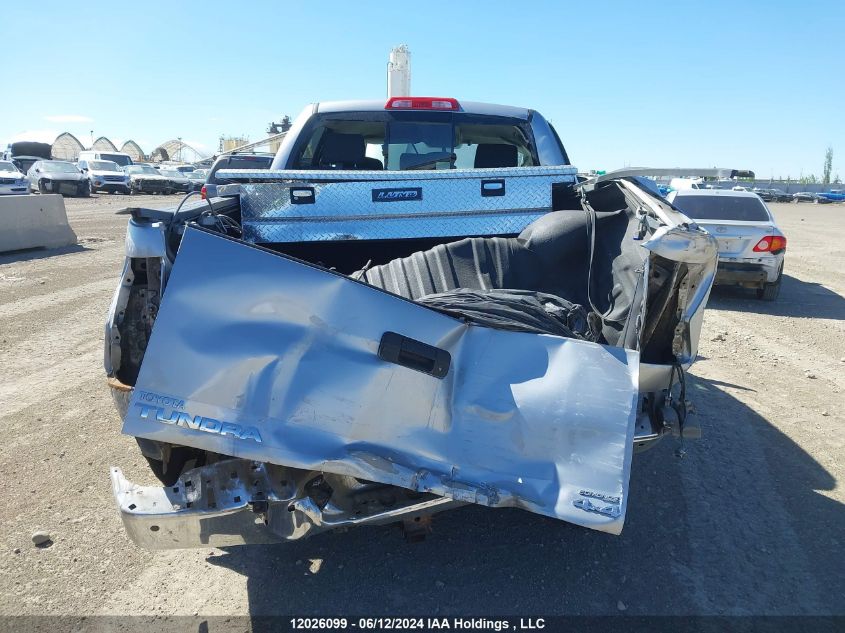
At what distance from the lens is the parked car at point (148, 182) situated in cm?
3108

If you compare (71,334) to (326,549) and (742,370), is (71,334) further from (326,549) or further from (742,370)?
(742,370)

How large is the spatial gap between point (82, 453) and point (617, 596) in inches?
129

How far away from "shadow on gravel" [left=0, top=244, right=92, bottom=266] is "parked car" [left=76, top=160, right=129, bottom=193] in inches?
788

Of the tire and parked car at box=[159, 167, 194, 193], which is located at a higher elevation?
parked car at box=[159, 167, 194, 193]

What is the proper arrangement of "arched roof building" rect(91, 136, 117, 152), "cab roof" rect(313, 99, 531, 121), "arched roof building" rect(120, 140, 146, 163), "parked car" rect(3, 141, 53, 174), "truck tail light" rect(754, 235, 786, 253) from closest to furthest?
"cab roof" rect(313, 99, 531, 121)
"truck tail light" rect(754, 235, 786, 253)
"parked car" rect(3, 141, 53, 174)
"arched roof building" rect(91, 136, 117, 152)
"arched roof building" rect(120, 140, 146, 163)

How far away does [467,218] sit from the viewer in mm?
3826

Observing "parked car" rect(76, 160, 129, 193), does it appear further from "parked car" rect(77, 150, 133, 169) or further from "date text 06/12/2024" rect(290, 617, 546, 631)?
"date text 06/12/2024" rect(290, 617, 546, 631)

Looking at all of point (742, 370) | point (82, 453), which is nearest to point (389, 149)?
point (82, 453)

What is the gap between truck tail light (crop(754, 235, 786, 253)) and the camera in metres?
Result: 9.33

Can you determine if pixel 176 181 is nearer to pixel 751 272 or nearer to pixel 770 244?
pixel 751 272

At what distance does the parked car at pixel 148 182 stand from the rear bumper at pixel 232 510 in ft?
105

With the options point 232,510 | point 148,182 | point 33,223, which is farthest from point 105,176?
point 232,510

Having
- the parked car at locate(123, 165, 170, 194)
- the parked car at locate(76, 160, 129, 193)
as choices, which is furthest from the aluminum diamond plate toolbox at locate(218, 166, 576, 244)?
the parked car at locate(76, 160, 129, 193)

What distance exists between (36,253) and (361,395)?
39.9ft
